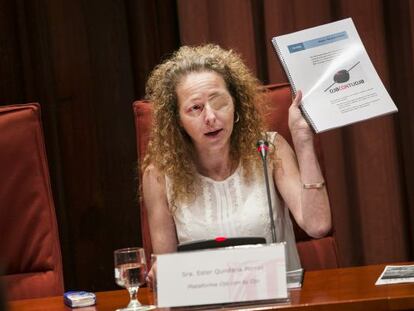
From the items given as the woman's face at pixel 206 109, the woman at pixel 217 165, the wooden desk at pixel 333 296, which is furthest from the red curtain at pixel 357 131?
the wooden desk at pixel 333 296

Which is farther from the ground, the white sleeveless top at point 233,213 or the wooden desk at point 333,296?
the white sleeveless top at point 233,213

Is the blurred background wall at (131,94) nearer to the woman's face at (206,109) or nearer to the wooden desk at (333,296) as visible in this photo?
the woman's face at (206,109)

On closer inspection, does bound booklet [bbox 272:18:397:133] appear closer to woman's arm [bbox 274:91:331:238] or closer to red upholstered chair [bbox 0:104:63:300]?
woman's arm [bbox 274:91:331:238]

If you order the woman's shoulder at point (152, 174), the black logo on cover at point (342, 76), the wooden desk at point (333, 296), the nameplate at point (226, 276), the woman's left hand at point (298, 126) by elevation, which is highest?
the black logo on cover at point (342, 76)

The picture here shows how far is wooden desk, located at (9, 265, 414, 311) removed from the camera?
1417mm

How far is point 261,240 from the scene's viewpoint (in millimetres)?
1548

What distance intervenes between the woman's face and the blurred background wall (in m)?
0.70

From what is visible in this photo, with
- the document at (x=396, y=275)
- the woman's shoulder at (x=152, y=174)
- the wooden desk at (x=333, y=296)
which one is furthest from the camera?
the woman's shoulder at (x=152, y=174)

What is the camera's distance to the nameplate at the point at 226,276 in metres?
1.42

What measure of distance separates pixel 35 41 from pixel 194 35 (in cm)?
61

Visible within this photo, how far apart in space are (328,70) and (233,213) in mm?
549

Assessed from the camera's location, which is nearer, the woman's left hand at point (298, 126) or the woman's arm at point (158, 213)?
the woman's left hand at point (298, 126)

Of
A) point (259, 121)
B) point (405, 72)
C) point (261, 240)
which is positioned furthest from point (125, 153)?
point (261, 240)

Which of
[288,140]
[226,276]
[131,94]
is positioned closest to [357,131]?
[288,140]
